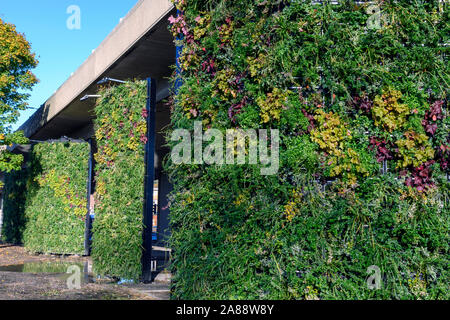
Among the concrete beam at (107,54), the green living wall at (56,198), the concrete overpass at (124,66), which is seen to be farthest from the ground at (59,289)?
the concrete beam at (107,54)

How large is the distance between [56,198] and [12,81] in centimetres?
416

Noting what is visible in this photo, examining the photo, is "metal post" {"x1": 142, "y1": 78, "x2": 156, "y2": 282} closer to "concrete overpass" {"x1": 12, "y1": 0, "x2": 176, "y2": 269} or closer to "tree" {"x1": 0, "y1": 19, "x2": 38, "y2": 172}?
"concrete overpass" {"x1": 12, "y1": 0, "x2": 176, "y2": 269}

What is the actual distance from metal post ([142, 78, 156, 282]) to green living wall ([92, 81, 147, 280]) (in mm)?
77

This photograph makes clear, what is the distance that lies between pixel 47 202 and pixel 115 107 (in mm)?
6656

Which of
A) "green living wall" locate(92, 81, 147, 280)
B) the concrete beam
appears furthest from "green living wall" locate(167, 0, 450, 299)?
the concrete beam

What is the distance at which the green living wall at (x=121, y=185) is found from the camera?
25.5 feet

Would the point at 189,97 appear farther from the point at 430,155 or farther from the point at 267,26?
the point at 430,155

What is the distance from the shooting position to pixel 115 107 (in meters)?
8.48

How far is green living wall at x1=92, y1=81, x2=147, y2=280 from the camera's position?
7.77 meters

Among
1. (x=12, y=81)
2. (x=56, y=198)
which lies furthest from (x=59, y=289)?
(x=12, y=81)

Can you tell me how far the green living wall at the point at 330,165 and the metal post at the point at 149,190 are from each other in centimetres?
213

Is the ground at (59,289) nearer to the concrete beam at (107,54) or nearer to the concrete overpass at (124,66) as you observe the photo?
the concrete overpass at (124,66)
